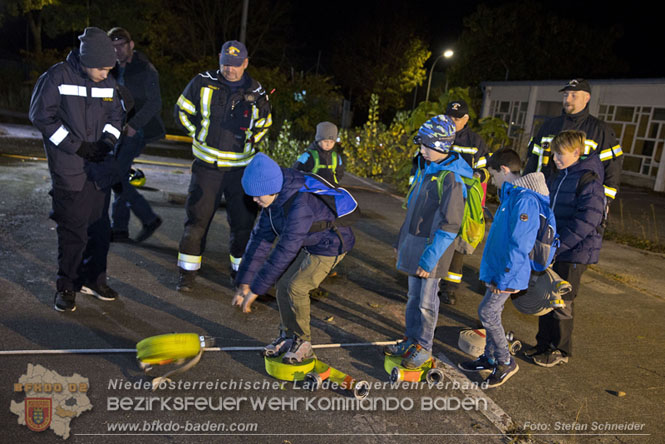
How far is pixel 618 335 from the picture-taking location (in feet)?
16.5

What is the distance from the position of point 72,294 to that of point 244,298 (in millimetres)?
1841

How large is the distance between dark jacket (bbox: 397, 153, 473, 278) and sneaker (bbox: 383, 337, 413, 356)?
0.57 metres

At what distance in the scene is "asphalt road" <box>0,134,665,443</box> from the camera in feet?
10.4

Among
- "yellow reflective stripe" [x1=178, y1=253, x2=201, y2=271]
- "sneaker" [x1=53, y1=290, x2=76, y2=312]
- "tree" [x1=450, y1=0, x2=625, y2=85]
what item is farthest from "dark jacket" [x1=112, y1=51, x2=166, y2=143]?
"tree" [x1=450, y1=0, x2=625, y2=85]

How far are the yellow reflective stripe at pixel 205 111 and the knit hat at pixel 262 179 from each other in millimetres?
1905

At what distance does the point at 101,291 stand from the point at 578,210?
3.99 metres

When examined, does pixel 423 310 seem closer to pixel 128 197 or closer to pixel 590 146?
pixel 590 146

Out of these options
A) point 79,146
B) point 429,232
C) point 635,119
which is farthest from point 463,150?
point 635,119

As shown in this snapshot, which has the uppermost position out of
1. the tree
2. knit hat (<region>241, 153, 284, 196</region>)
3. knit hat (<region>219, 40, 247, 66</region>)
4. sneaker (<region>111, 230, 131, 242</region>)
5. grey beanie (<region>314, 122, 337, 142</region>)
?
the tree

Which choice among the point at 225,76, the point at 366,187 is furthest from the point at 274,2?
the point at 225,76

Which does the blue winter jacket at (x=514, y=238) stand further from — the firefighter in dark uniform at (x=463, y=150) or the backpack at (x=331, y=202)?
the firefighter in dark uniform at (x=463, y=150)

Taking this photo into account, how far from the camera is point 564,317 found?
4.24 meters

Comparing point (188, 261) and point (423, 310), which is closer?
point (423, 310)

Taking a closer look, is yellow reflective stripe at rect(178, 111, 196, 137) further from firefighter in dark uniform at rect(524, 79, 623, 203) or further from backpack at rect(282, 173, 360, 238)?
firefighter in dark uniform at rect(524, 79, 623, 203)
